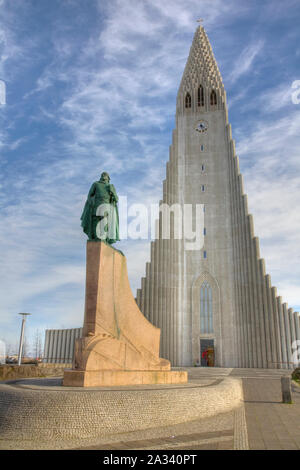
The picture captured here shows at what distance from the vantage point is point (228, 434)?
611cm

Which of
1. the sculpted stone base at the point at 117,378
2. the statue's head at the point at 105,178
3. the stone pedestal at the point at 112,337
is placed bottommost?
the sculpted stone base at the point at 117,378

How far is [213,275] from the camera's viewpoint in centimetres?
3247

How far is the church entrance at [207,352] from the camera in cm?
3081

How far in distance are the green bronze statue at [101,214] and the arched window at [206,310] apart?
2319 centimetres

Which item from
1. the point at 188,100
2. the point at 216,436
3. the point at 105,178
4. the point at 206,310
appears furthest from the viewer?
the point at 188,100

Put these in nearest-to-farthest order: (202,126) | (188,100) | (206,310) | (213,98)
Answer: (206,310)
(202,126)
(213,98)
(188,100)

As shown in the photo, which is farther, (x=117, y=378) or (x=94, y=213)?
(x=94, y=213)

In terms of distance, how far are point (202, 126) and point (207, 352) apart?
74.7ft

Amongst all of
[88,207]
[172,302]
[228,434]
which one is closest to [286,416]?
[228,434]

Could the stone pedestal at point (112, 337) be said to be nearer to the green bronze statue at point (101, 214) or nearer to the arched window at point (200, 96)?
the green bronze statue at point (101, 214)

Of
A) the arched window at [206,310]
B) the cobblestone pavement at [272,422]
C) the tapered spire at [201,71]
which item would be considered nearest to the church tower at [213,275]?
the arched window at [206,310]

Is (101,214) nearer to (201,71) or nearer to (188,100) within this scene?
(188,100)

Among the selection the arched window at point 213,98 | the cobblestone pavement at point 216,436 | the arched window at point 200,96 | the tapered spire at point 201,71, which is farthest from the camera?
the tapered spire at point 201,71

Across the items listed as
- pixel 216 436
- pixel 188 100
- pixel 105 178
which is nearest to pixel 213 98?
pixel 188 100
